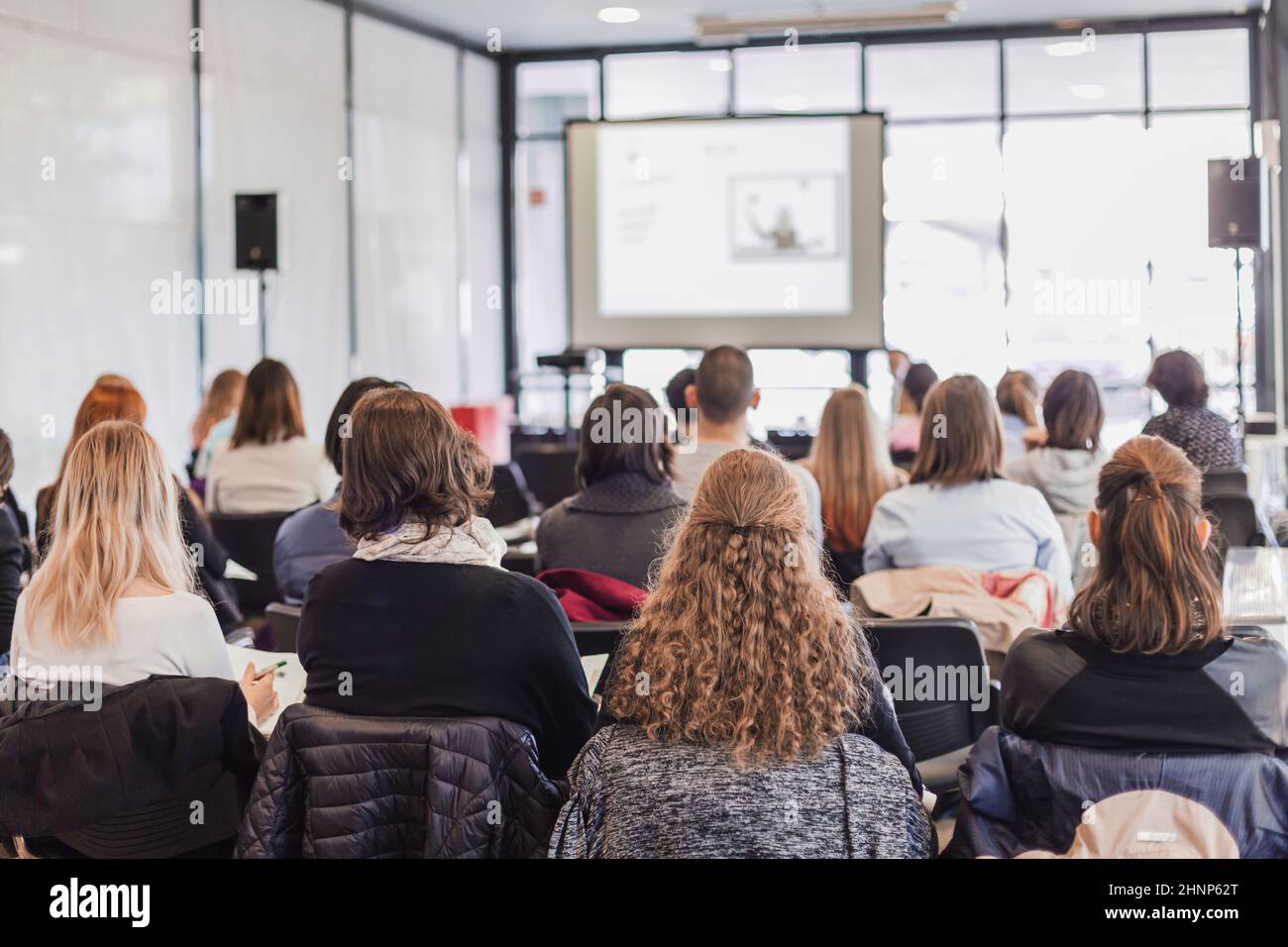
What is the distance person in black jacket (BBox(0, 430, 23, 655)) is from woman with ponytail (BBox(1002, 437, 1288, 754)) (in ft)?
8.07

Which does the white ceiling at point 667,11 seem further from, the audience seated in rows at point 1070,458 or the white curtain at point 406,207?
the audience seated in rows at point 1070,458

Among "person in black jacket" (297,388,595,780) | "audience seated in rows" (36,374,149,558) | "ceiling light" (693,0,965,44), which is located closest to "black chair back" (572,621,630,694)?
"person in black jacket" (297,388,595,780)

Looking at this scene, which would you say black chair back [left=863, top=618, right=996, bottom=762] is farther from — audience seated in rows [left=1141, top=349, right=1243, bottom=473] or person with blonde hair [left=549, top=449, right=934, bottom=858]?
audience seated in rows [left=1141, top=349, right=1243, bottom=473]

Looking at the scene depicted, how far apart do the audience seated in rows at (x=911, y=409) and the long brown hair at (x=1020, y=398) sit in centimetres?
36

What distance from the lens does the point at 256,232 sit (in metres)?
7.32

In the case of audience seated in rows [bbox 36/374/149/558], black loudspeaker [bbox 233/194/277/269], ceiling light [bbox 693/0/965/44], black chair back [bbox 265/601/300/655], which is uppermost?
ceiling light [bbox 693/0/965/44]

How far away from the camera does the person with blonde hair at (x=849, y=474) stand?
4059mm

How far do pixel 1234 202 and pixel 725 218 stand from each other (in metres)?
3.28

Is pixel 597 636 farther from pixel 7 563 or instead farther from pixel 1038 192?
pixel 1038 192

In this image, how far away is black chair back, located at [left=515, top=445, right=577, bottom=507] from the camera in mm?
6914

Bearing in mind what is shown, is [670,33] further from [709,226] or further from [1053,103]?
[1053,103]

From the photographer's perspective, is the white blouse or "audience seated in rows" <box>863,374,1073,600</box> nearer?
the white blouse

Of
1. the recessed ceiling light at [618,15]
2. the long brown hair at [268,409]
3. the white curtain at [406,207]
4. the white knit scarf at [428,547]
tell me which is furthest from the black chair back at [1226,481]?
the recessed ceiling light at [618,15]
